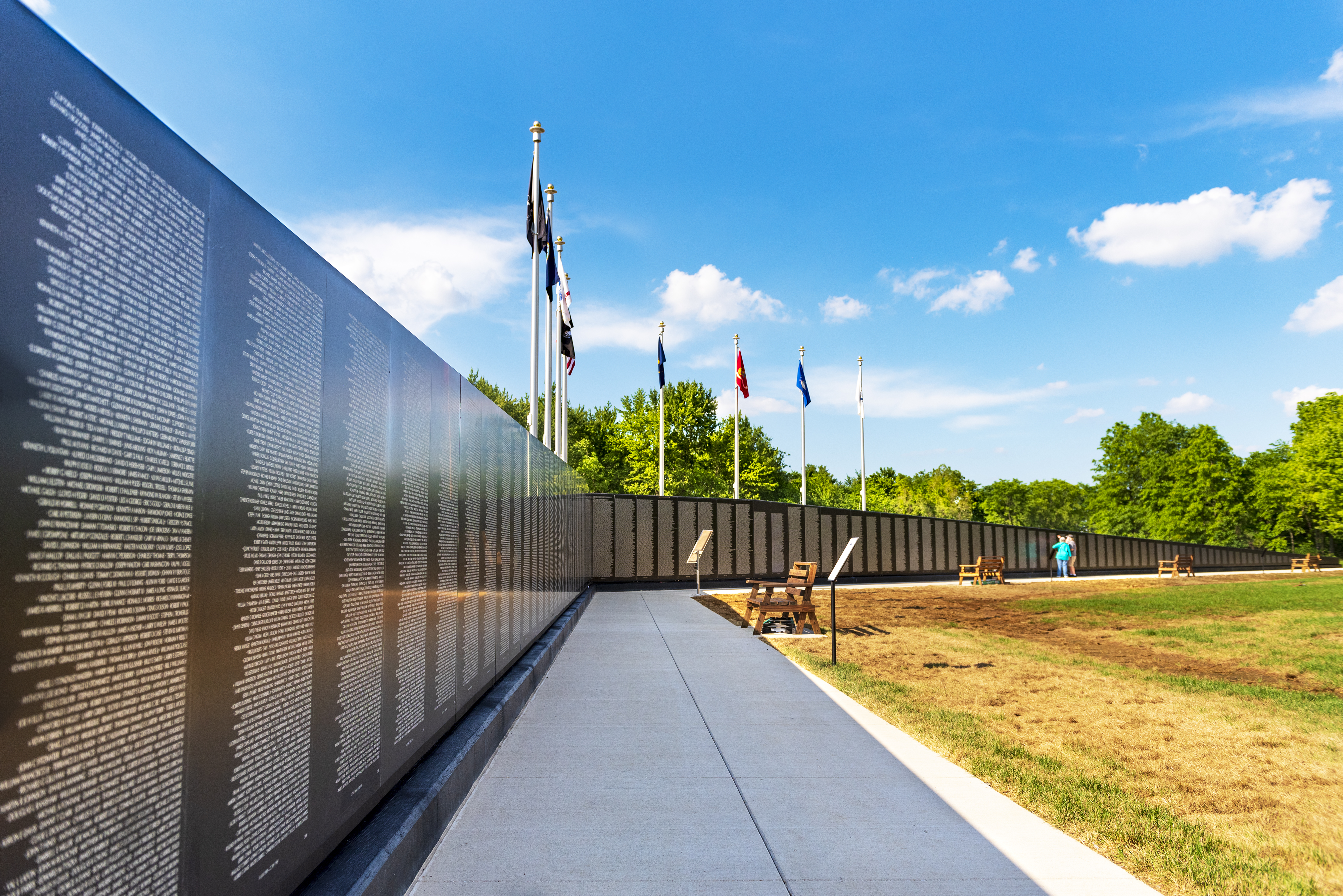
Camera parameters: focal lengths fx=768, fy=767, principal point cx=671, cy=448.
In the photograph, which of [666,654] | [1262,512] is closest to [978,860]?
[666,654]

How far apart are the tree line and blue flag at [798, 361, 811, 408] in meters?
12.0

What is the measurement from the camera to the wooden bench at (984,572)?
89.0 ft

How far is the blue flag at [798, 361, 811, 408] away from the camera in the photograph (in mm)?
30578

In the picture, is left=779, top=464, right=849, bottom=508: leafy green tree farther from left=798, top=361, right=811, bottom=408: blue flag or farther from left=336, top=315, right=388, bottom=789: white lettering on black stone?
left=336, top=315, right=388, bottom=789: white lettering on black stone

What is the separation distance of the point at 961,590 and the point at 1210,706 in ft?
54.3

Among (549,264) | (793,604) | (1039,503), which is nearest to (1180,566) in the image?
(793,604)

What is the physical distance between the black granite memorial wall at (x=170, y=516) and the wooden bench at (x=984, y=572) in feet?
85.6

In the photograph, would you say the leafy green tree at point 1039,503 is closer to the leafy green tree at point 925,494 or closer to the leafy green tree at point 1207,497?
the leafy green tree at point 925,494

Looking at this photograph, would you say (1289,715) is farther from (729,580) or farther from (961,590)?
(729,580)

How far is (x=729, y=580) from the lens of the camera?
82.4 feet

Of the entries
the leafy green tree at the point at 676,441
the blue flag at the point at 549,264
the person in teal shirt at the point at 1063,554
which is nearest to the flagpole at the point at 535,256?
the blue flag at the point at 549,264

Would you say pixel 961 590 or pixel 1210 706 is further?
pixel 961 590

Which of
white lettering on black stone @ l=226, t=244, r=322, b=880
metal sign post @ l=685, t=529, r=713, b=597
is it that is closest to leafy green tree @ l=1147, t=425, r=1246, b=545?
metal sign post @ l=685, t=529, r=713, b=597

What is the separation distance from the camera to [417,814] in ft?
12.4
